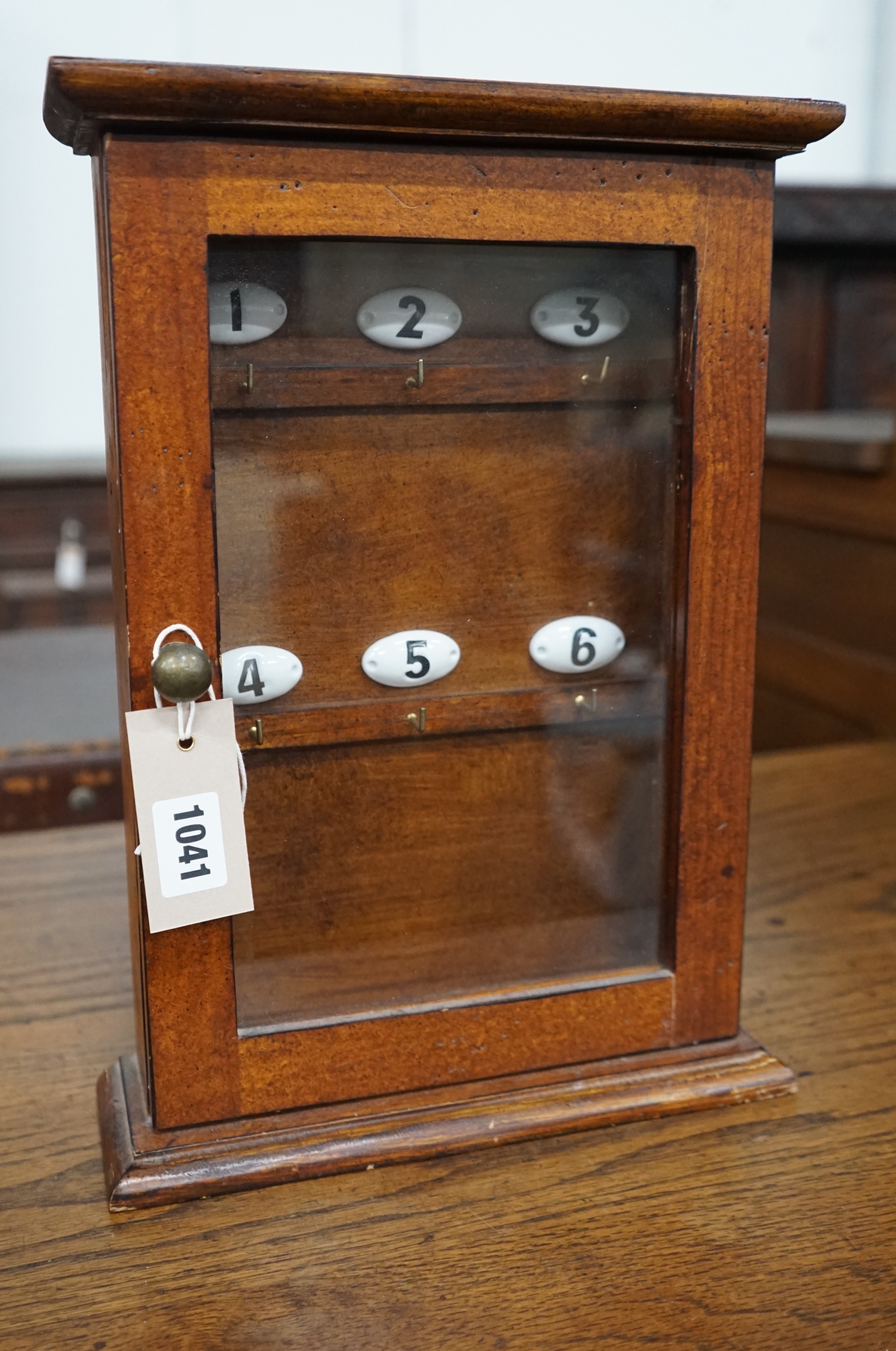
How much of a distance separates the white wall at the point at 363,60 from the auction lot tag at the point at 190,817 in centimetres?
245

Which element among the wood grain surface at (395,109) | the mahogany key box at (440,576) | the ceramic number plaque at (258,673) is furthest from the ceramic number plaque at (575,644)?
the wood grain surface at (395,109)

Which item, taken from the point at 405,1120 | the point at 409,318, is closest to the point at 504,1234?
the point at 405,1120

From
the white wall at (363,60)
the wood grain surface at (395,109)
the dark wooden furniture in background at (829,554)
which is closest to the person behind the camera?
the wood grain surface at (395,109)

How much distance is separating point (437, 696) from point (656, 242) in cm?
28

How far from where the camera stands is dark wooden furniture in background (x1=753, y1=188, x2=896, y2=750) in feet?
5.28

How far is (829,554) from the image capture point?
1704 millimetres

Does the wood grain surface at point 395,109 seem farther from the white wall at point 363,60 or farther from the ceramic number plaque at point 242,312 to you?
the white wall at point 363,60

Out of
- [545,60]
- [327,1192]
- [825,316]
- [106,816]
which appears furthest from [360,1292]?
[545,60]

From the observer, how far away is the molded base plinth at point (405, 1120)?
0.69 meters

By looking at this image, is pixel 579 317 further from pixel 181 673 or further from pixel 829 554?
pixel 829 554

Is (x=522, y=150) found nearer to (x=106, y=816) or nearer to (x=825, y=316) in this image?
(x=106, y=816)

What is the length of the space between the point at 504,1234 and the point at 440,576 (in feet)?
1.16

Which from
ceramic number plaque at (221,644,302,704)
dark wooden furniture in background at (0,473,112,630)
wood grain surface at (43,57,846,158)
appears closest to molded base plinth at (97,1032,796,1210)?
ceramic number plaque at (221,644,302,704)

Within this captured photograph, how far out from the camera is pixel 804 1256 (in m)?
0.64
